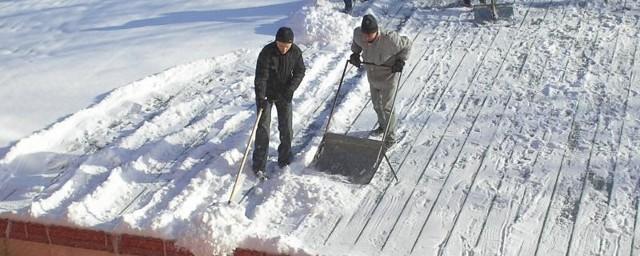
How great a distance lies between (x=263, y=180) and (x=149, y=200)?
105 cm

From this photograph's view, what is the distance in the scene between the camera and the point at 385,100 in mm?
7000

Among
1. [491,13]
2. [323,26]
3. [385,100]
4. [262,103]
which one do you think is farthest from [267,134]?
[491,13]

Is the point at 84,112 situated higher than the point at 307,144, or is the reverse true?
the point at 84,112

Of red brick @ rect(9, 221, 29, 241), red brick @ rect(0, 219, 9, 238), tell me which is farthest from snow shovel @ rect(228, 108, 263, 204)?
red brick @ rect(0, 219, 9, 238)

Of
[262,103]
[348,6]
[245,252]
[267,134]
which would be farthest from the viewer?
[348,6]

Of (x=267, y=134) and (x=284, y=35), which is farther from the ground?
(x=284, y=35)

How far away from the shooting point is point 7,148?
7133mm

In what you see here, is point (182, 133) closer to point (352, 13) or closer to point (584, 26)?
point (352, 13)

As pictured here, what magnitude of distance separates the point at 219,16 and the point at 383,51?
507 centimetres

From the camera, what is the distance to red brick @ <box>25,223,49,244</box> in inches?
235

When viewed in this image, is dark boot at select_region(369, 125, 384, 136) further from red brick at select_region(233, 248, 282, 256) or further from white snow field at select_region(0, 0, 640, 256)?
red brick at select_region(233, 248, 282, 256)

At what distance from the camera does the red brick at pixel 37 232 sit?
5.96 m

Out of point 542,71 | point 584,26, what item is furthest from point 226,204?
point 584,26

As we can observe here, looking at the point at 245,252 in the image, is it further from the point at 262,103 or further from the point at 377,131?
the point at 377,131
